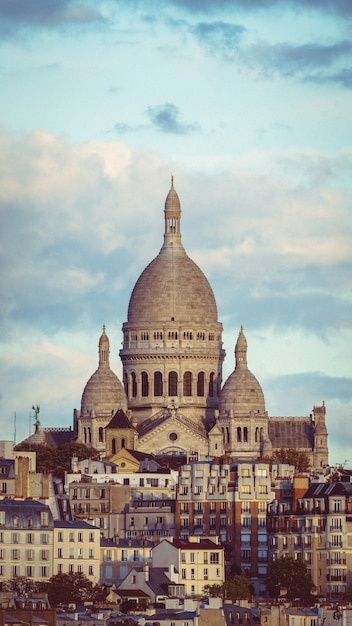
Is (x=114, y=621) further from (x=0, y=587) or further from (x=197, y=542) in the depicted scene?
(x=197, y=542)

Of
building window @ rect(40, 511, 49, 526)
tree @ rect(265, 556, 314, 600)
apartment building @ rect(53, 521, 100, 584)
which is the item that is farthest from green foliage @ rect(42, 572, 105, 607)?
tree @ rect(265, 556, 314, 600)

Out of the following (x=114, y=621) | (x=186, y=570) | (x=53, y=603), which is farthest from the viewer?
(x=186, y=570)

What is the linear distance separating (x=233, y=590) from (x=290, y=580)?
18.5 feet

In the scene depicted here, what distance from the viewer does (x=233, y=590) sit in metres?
188

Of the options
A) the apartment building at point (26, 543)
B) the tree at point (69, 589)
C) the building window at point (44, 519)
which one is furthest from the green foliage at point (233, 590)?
the building window at point (44, 519)

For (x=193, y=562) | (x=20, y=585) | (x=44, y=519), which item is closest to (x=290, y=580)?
(x=193, y=562)

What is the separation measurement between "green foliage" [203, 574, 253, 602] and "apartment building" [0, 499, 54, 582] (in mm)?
9518

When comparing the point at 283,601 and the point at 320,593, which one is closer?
the point at 283,601

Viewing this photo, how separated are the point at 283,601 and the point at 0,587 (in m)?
14.2

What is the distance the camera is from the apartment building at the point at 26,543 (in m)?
193

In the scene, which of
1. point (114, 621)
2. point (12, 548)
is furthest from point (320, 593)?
point (114, 621)

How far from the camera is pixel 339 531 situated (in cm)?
19975

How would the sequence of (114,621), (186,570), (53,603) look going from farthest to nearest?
(186,570) < (53,603) < (114,621)

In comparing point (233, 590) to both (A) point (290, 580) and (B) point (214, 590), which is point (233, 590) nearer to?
(B) point (214, 590)
